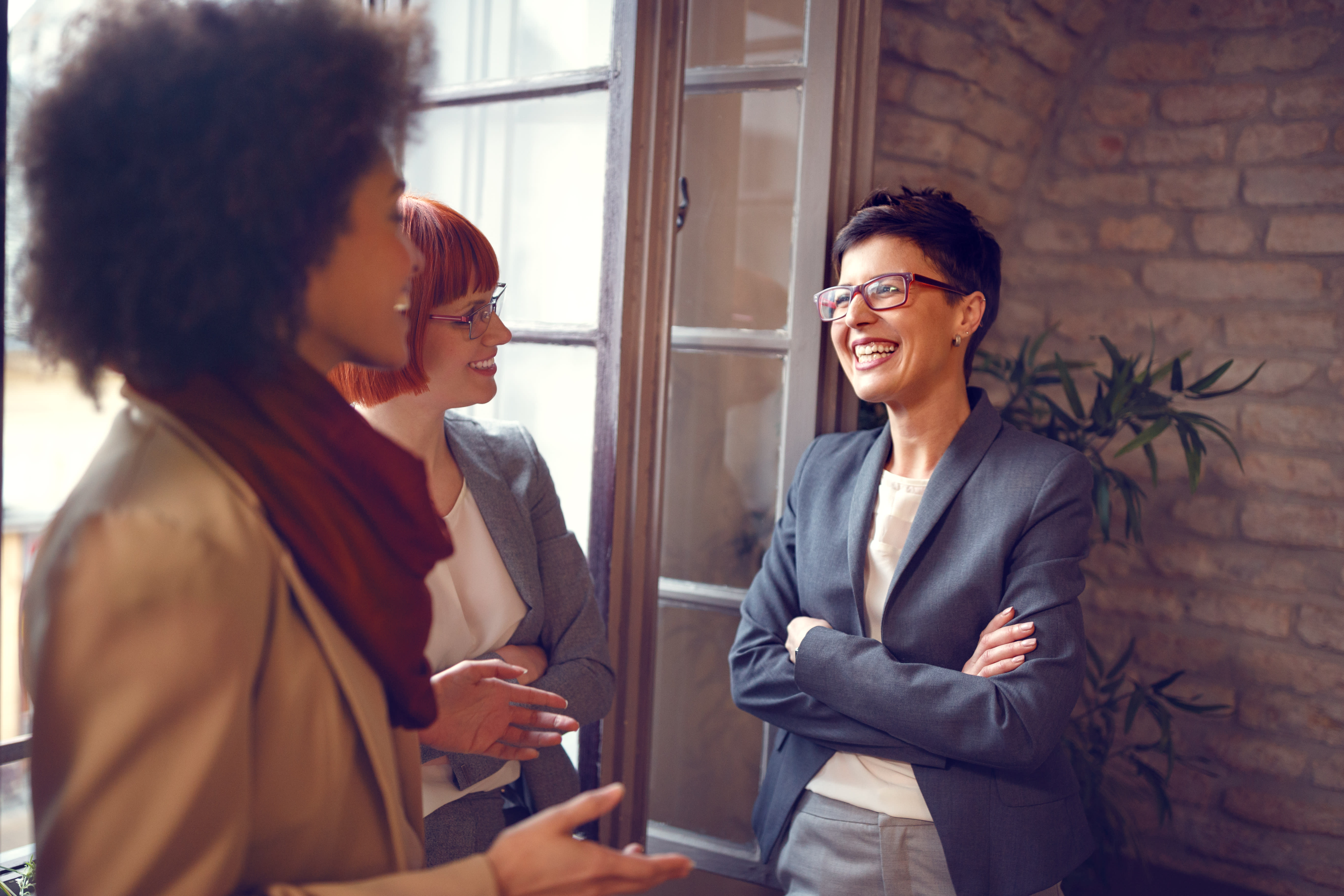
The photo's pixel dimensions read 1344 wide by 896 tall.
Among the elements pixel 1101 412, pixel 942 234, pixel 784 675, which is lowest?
pixel 784 675

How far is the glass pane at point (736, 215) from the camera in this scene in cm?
208

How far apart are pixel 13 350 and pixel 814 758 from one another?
1560mm

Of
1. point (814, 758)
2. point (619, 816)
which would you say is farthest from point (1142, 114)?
point (619, 816)

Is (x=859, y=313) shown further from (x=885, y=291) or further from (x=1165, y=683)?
(x=1165, y=683)

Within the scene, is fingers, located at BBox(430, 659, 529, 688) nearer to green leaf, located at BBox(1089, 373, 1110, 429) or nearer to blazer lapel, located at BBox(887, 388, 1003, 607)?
blazer lapel, located at BBox(887, 388, 1003, 607)

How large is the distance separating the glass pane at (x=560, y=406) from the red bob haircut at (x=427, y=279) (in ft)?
1.50

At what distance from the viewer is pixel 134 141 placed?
0.68 meters

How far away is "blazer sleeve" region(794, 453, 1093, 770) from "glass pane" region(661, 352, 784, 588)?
0.63m

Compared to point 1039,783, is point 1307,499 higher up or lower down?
higher up

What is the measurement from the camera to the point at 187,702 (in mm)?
633

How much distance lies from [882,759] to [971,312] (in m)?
0.82

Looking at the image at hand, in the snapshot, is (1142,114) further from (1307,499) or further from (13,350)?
(13,350)

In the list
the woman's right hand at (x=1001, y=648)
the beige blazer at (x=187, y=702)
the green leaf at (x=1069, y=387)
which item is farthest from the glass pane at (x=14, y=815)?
the green leaf at (x=1069, y=387)

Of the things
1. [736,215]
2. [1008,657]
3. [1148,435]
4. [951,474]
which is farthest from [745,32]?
[1008,657]
